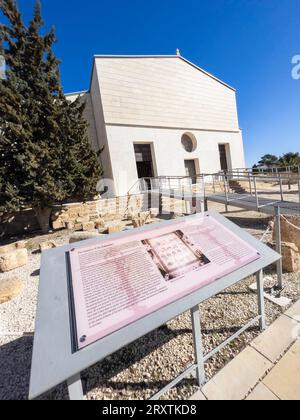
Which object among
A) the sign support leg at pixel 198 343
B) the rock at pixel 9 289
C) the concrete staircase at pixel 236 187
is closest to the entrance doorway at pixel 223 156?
the concrete staircase at pixel 236 187

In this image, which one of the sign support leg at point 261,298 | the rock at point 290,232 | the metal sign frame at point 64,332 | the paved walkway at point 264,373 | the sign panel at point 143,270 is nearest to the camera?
the metal sign frame at point 64,332

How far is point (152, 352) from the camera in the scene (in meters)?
2.28

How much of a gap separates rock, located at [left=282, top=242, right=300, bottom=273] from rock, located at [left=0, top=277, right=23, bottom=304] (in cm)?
528

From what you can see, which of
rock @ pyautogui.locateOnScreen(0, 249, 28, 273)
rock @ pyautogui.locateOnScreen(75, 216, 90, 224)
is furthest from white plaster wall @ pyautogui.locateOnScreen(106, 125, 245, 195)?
rock @ pyautogui.locateOnScreen(0, 249, 28, 273)

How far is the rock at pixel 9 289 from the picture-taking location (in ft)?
12.0

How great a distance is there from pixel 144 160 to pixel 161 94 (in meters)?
5.29

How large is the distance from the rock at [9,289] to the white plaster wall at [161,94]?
462 inches

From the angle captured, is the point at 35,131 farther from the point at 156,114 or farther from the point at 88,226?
the point at 156,114

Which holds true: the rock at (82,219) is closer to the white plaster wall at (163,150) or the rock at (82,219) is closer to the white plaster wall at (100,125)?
the white plaster wall at (100,125)

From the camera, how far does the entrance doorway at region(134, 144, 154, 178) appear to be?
1505 centimetres

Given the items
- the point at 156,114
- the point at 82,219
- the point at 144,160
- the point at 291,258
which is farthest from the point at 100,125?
the point at 291,258

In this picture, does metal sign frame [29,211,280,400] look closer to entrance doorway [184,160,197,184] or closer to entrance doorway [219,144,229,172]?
entrance doorway [184,160,197,184]
